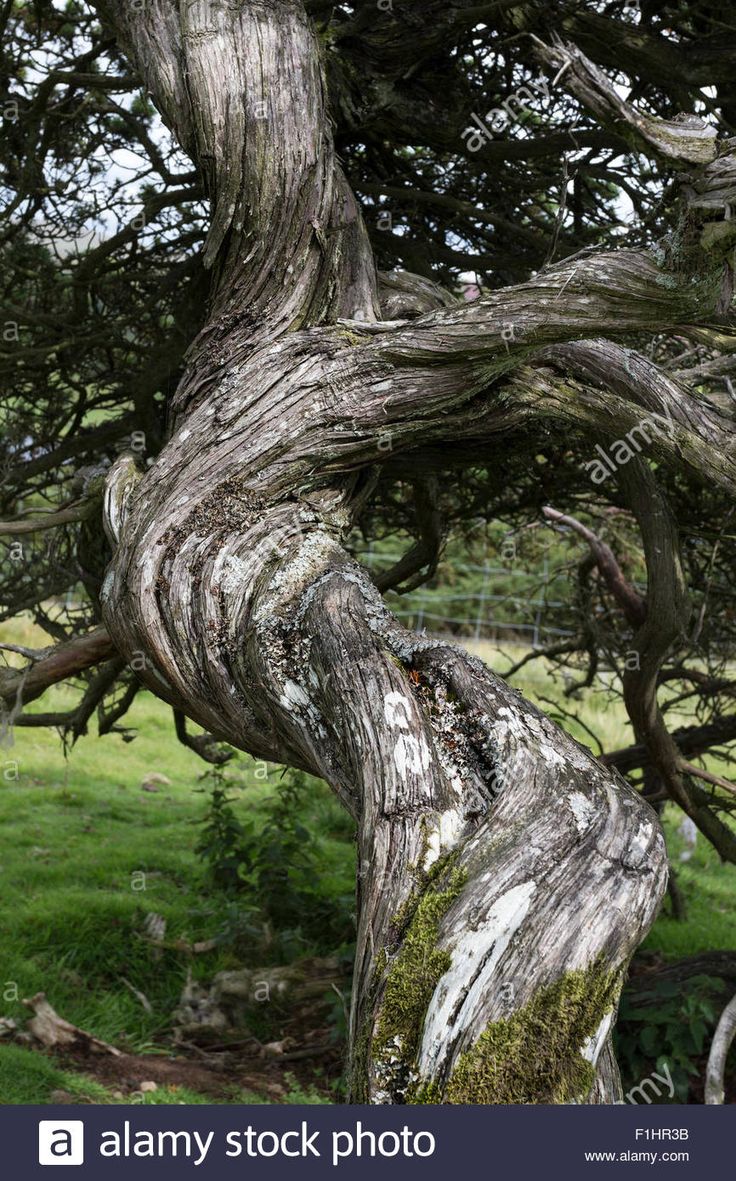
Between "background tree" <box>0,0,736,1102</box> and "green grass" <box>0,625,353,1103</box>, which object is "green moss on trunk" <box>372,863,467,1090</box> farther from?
"green grass" <box>0,625,353,1103</box>

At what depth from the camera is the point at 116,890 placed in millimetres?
7648

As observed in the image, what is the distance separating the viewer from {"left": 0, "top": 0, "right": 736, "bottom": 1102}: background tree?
2043mm

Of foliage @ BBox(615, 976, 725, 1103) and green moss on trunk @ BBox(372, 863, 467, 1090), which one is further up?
green moss on trunk @ BBox(372, 863, 467, 1090)

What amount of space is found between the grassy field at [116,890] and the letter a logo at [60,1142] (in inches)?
55.8

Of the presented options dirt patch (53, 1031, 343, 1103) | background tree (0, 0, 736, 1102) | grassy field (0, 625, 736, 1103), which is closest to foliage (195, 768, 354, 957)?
grassy field (0, 625, 736, 1103)

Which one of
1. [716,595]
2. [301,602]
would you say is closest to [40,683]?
[301,602]

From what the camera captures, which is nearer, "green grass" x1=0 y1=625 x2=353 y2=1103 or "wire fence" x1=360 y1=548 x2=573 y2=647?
"green grass" x1=0 y1=625 x2=353 y2=1103

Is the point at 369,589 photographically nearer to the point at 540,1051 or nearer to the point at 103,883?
the point at 540,1051

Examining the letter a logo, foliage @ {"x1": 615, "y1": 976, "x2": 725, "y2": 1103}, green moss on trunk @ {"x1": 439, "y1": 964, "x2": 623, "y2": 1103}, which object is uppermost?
green moss on trunk @ {"x1": 439, "y1": 964, "x2": 623, "y2": 1103}

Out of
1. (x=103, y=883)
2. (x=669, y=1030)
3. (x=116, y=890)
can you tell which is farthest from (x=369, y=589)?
(x=103, y=883)

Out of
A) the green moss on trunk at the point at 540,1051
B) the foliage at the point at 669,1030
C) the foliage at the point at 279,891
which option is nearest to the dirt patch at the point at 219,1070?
the foliage at the point at 279,891

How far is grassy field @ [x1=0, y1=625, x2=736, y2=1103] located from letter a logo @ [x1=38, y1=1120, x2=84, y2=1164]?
1.42 metres

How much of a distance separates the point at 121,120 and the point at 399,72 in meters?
2.26

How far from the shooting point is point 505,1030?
6.26ft
